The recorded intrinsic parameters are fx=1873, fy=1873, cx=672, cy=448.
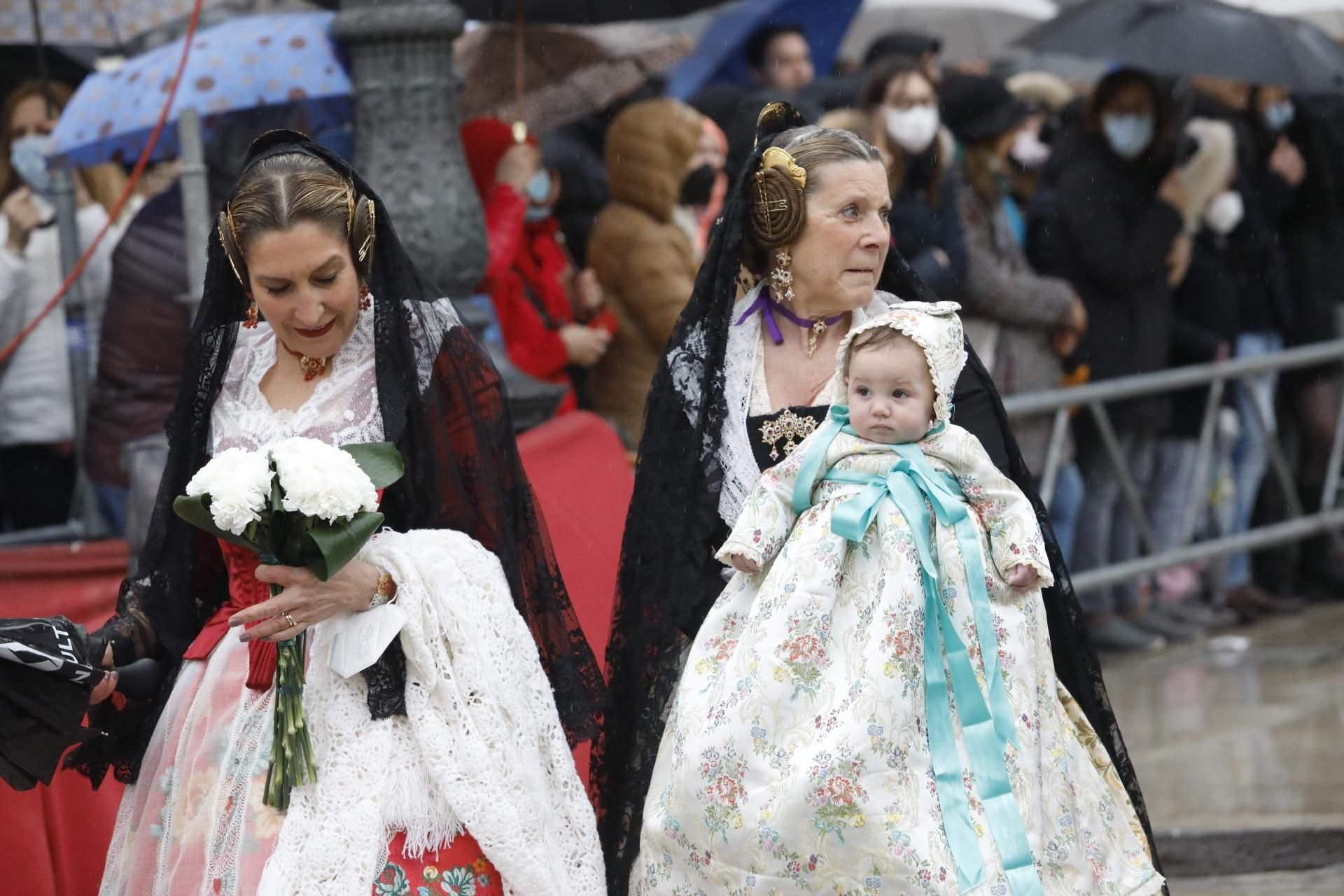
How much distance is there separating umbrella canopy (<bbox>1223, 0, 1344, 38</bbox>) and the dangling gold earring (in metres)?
5.72

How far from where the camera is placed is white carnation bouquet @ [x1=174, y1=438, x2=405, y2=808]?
3295mm

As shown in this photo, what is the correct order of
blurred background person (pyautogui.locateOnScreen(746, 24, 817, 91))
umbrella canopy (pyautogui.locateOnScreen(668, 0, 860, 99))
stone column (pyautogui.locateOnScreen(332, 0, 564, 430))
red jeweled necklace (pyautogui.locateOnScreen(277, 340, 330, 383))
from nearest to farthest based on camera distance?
red jeweled necklace (pyautogui.locateOnScreen(277, 340, 330, 383)) → stone column (pyautogui.locateOnScreen(332, 0, 564, 430)) → blurred background person (pyautogui.locateOnScreen(746, 24, 817, 91)) → umbrella canopy (pyautogui.locateOnScreen(668, 0, 860, 99))

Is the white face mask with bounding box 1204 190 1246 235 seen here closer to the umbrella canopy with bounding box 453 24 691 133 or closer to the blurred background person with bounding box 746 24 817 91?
the blurred background person with bounding box 746 24 817 91

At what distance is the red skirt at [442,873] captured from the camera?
340cm

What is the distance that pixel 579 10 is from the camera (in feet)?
25.5

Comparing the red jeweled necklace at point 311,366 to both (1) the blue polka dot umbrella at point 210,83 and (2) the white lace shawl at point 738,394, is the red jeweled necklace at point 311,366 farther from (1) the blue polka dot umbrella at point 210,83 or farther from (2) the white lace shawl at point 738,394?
(1) the blue polka dot umbrella at point 210,83

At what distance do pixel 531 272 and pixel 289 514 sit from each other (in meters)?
4.21

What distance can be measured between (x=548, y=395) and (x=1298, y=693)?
3552mm

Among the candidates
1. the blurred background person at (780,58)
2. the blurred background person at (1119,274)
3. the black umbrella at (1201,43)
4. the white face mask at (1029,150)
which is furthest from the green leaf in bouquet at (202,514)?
the white face mask at (1029,150)

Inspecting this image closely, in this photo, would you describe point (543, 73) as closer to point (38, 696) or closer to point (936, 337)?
point (936, 337)

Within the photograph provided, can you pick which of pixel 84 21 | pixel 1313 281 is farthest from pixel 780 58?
pixel 84 21

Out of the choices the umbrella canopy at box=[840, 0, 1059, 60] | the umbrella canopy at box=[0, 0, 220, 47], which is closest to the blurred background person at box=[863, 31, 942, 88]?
the umbrella canopy at box=[0, 0, 220, 47]

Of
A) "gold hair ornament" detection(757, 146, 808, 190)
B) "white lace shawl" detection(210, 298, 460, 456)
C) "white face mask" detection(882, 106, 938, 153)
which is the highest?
"gold hair ornament" detection(757, 146, 808, 190)

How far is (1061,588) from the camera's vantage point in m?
3.98
